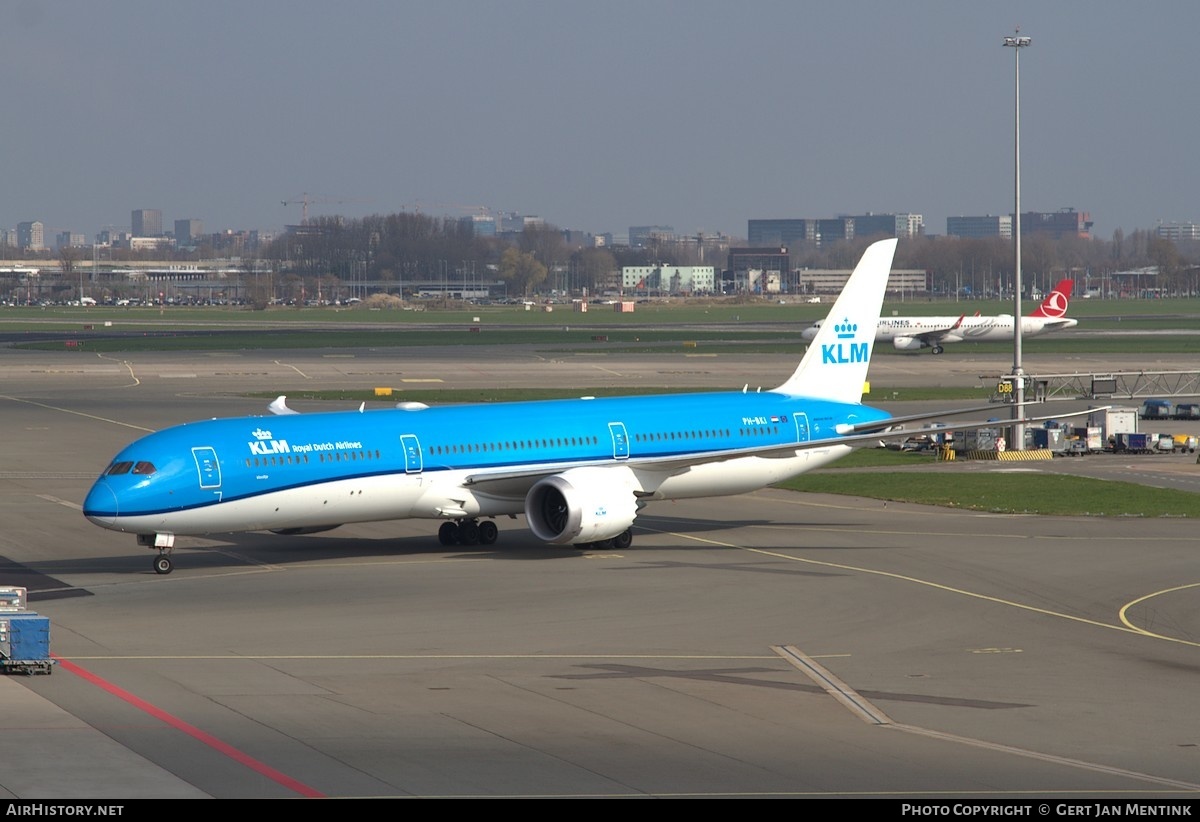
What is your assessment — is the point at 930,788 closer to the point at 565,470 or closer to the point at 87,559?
the point at 565,470

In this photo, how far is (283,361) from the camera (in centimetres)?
13488

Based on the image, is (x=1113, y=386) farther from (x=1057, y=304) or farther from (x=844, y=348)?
(x=1057, y=304)

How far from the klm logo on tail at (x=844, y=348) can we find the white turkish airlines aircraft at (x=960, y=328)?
285 feet

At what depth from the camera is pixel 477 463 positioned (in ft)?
149

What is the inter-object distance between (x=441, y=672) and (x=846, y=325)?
27476 millimetres

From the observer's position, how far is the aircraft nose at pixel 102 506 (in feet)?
132

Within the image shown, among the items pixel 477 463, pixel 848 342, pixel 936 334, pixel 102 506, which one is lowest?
pixel 102 506

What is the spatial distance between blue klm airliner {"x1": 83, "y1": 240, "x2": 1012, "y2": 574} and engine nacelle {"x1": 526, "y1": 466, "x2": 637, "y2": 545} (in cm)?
4

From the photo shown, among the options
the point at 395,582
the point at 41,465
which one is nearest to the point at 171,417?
the point at 41,465

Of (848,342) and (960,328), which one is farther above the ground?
(848,342)

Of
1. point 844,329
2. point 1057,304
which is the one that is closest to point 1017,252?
point 844,329

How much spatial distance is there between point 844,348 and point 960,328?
9474cm
